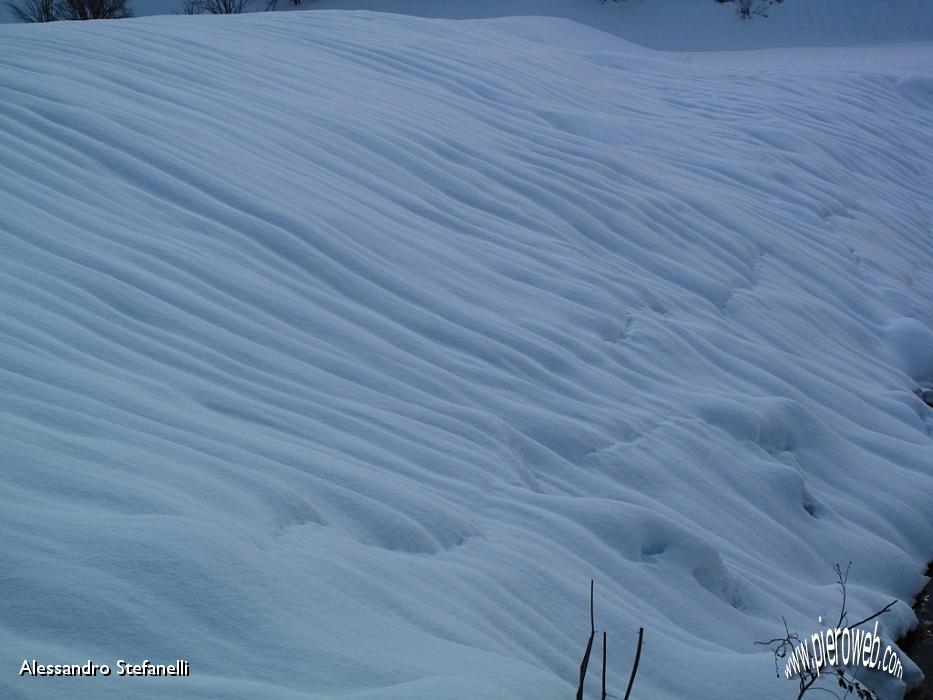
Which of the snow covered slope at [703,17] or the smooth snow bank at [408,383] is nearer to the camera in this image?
the smooth snow bank at [408,383]

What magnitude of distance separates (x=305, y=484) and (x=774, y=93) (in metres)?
8.72

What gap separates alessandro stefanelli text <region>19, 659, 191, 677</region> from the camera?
1644mm

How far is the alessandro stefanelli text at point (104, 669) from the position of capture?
1644 millimetres

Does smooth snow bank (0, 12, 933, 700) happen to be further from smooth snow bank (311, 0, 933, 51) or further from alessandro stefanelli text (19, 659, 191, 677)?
smooth snow bank (311, 0, 933, 51)

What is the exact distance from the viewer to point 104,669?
171 cm

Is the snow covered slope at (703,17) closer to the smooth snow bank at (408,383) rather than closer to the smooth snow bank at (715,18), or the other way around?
the smooth snow bank at (715,18)

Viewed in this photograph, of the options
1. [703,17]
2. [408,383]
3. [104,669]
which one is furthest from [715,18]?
[104,669]

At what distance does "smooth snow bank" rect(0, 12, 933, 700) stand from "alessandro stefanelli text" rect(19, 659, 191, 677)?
28 mm

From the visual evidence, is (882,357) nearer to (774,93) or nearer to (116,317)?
(116,317)

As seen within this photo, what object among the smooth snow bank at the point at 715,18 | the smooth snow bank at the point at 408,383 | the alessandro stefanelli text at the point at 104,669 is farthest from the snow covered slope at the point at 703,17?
the alessandro stefanelli text at the point at 104,669

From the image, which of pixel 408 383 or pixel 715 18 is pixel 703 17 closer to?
pixel 715 18

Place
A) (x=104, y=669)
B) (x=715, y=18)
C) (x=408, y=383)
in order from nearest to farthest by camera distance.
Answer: (x=104, y=669) → (x=408, y=383) → (x=715, y=18)

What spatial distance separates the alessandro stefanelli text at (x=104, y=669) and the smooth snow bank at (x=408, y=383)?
1.1 inches

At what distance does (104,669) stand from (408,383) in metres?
1.94
